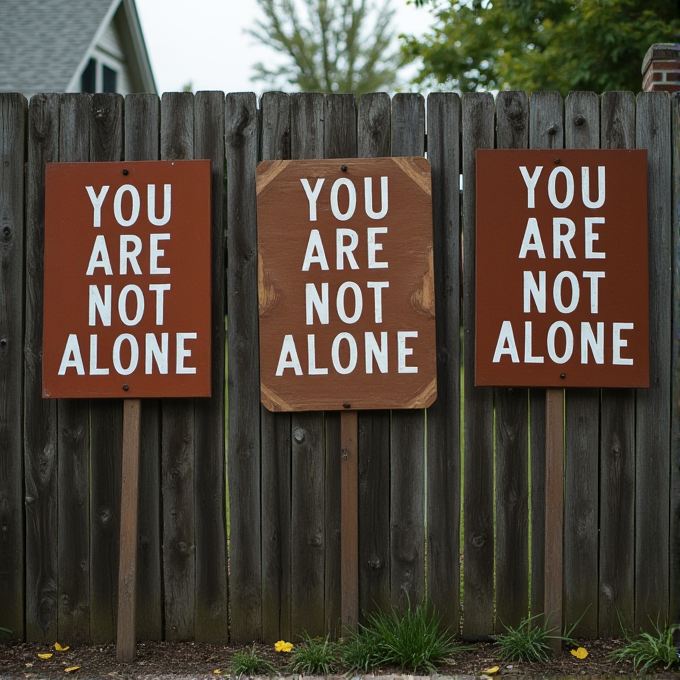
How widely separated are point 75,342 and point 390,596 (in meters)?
1.88

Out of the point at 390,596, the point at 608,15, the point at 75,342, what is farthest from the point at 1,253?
the point at 608,15

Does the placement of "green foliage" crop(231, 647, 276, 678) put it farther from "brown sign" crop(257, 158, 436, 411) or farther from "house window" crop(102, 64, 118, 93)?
"house window" crop(102, 64, 118, 93)

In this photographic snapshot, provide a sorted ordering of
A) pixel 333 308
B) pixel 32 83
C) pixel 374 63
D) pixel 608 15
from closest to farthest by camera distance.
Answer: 1. pixel 333 308
2. pixel 608 15
3. pixel 32 83
4. pixel 374 63

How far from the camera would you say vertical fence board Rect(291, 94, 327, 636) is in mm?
3482

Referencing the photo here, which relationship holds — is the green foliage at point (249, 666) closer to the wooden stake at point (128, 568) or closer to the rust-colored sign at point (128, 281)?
the wooden stake at point (128, 568)

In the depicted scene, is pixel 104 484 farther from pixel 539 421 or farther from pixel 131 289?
pixel 539 421

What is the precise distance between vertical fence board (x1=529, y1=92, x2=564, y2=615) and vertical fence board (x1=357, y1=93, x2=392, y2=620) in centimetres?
67

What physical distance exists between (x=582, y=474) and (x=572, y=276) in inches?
36.3

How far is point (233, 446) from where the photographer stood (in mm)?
3498

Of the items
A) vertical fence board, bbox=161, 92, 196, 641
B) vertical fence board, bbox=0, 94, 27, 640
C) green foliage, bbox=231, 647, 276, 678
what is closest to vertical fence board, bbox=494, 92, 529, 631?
green foliage, bbox=231, 647, 276, 678

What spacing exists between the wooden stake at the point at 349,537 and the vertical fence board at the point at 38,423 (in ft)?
4.48

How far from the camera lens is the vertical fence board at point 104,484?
138 inches

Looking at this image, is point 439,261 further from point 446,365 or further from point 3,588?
point 3,588

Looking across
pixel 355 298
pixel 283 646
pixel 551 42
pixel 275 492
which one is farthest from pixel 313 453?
pixel 551 42
